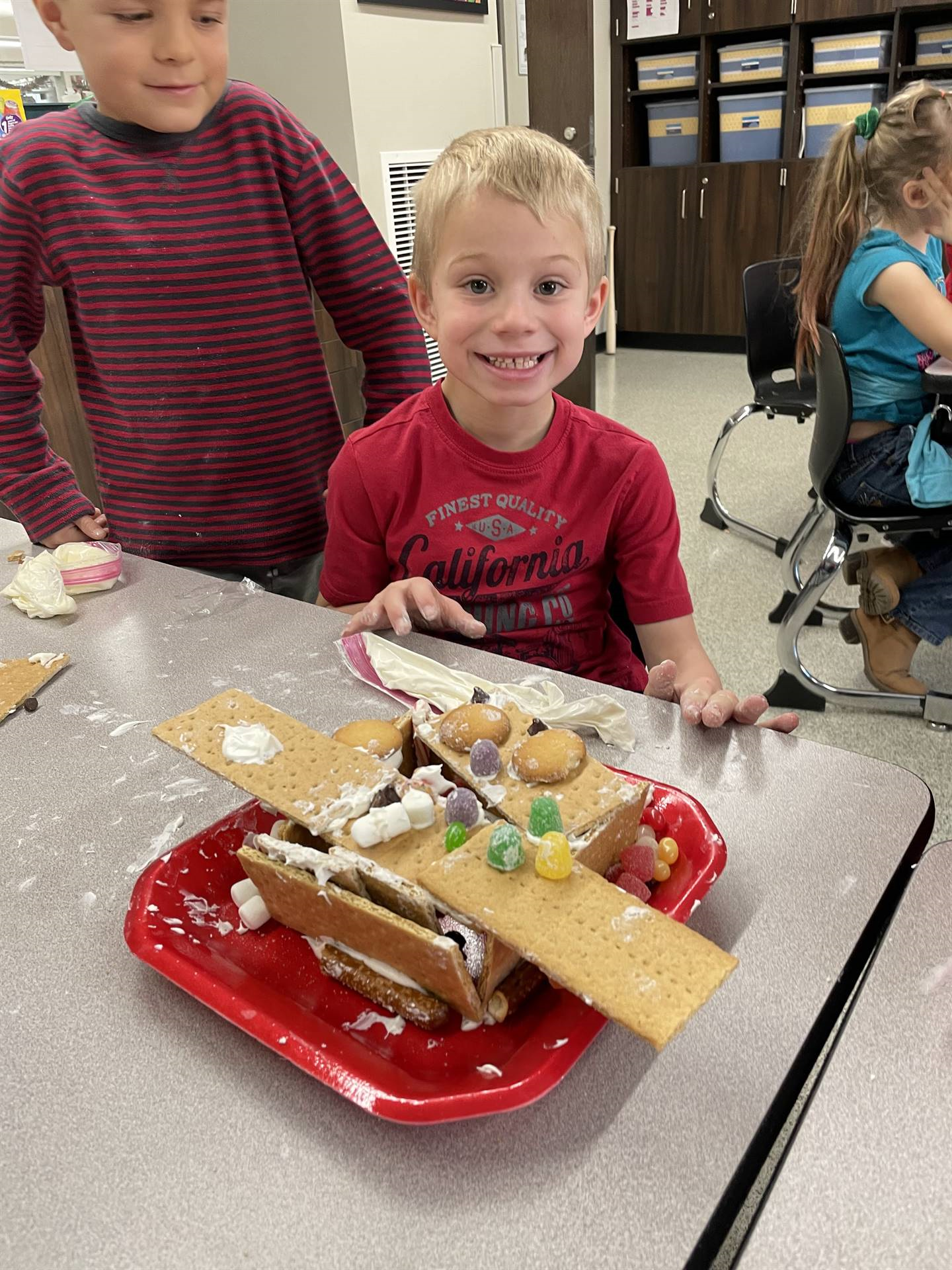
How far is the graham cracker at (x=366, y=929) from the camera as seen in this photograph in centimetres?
46

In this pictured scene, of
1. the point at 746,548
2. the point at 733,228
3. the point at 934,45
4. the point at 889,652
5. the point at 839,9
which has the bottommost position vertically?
the point at 746,548

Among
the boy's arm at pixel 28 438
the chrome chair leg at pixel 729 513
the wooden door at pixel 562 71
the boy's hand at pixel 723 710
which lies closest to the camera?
the boy's hand at pixel 723 710

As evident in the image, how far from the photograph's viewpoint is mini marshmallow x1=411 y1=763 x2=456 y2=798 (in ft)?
1.88

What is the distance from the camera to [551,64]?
2.38 metres

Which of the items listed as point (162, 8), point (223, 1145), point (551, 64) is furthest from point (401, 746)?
point (551, 64)

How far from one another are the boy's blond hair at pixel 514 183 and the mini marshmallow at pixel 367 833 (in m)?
0.64

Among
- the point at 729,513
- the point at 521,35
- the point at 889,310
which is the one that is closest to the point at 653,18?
the point at 521,35

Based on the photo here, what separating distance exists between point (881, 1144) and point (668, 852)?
0.19 m

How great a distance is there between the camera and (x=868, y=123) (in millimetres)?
1864

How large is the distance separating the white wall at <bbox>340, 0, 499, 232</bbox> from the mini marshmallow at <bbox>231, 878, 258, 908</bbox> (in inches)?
117

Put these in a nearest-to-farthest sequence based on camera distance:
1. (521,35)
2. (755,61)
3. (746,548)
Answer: (746,548), (521,35), (755,61)

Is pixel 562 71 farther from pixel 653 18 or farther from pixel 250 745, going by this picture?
pixel 653 18

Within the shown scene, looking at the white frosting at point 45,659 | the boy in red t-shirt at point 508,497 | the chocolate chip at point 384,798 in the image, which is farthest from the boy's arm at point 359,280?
the chocolate chip at point 384,798

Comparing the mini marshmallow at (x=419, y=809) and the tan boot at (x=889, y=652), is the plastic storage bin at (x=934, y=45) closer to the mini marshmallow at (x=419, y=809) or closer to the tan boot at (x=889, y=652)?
the tan boot at (x=889, y=652)
